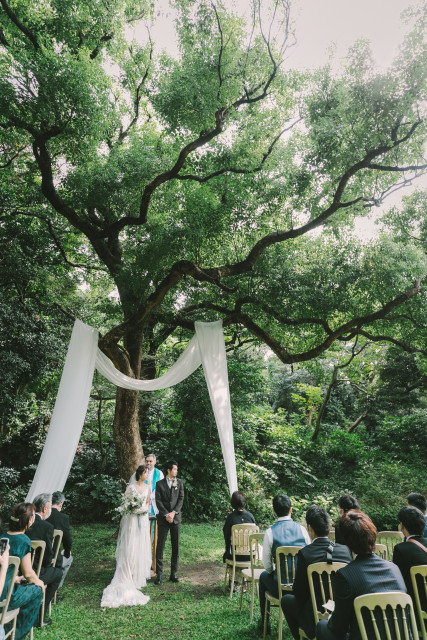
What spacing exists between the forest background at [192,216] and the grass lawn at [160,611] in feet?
6.76

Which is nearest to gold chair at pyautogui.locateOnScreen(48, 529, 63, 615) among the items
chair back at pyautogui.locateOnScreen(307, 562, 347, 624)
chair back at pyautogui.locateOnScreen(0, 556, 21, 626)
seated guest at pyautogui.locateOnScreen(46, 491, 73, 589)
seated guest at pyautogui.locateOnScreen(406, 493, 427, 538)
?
seated guest at pyautogui.locateOnScreen(46, 491, 73, 589)

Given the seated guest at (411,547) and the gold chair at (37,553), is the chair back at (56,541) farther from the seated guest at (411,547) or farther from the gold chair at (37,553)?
the seated guest at (411,547)

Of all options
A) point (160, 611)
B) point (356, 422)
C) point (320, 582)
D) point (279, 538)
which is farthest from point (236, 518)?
point (356, 422)

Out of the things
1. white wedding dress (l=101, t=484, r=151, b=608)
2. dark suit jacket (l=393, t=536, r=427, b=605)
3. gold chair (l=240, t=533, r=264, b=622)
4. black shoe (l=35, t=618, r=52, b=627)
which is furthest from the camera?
white wedding dress (l=101, t=484, r=151, b=608)

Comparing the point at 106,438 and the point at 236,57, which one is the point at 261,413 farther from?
the point at 236,57

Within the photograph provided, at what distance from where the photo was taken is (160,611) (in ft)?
14.0

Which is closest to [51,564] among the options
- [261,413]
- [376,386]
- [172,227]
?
[172,227]

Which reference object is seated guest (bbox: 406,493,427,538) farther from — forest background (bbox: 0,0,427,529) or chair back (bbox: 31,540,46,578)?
forest background (bbox: 0,0,427,529)

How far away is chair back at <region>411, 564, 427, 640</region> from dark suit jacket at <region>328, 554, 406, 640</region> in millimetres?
731

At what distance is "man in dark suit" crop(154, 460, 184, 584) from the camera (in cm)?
528

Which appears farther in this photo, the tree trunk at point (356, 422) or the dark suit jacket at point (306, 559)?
the tree trunk at point (356, 422)

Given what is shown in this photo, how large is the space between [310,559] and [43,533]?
2534 millimetres

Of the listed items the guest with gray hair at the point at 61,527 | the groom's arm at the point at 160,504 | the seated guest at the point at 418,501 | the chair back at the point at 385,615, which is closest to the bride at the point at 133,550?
the groom's arm at the point at 160,504

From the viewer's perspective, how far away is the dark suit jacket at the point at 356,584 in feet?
6.92
